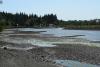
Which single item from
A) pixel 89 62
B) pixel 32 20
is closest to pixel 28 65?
pixel 89 62

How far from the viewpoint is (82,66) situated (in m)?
20.1

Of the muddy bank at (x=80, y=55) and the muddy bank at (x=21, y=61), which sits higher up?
the muddy bank at (x=21, y=61)

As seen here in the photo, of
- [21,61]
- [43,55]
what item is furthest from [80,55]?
[21,61]

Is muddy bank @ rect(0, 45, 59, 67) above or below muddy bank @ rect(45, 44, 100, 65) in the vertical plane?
above

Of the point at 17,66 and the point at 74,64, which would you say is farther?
the point at 74,64

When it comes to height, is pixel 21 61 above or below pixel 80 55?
above

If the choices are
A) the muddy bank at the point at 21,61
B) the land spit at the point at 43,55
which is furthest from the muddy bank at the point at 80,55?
the muddy bank at the point at 21,61

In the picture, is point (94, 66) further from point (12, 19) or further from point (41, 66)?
point (12, 19)

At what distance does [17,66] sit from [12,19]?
185 m

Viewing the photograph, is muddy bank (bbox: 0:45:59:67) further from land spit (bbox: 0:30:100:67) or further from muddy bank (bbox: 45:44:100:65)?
muddy bank (bbox: 45:44:100:65)

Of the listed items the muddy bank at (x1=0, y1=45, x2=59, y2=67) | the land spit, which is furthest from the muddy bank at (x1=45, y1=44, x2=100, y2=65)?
the muddy bank at (x1=0, y1=45, x2=59, y2=67)

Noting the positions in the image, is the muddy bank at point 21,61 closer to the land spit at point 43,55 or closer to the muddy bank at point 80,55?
the land spit at point 43,55

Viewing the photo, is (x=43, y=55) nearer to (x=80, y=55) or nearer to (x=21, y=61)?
(x=80, y=55)

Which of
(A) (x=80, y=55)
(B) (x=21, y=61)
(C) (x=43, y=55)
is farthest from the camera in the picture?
(A) (x=80, y=55)
